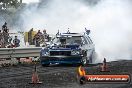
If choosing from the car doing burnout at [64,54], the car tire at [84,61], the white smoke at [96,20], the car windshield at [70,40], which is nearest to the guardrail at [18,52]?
the car windshield at [70,40]

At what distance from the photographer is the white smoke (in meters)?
29.3

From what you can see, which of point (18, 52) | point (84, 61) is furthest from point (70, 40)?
point (18, 52)

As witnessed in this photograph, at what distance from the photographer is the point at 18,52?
21594 millimetres

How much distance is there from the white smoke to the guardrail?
11.7 ft

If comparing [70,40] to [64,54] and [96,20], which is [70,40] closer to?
[64,54]

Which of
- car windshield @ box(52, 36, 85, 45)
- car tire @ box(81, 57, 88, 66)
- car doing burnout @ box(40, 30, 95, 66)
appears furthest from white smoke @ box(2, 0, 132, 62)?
car doing burnout @ box(40, 30, 95, 66)

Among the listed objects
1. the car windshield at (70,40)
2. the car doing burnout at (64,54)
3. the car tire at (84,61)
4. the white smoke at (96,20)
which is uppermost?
the white smoke at (96,20)

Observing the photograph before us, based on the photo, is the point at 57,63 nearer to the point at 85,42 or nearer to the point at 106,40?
the point at 85,42

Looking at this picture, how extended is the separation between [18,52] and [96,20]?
798 inches

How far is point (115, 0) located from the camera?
4172 centimetres

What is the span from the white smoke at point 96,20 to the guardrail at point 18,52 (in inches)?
141

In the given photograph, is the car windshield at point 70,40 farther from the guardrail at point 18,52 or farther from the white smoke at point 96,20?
the white smoke at point 96,20

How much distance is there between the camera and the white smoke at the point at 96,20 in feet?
96.2

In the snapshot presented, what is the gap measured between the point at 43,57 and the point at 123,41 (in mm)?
12794
